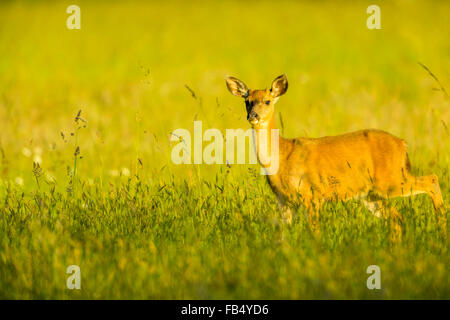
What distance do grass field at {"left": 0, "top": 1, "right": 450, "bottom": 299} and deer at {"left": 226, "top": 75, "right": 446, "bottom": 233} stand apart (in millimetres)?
168

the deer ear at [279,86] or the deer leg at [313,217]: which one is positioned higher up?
the deer ear at [279,86]

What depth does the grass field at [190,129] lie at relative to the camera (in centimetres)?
557

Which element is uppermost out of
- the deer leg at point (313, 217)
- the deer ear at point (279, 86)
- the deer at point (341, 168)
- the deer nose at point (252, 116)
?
the deer ear at point (279, 86)

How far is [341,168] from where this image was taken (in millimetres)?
7164

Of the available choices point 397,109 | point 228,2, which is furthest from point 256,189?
point 228,2

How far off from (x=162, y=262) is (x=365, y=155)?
2454 mm

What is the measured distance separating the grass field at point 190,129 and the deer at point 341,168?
17 centimetres

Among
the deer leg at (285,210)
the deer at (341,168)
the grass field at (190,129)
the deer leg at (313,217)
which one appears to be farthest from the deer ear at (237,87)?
the deer leg at (313,217)

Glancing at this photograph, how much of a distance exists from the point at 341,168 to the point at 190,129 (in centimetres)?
528

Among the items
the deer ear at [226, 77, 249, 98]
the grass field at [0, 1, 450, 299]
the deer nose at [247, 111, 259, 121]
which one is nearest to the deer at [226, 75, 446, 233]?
the deer nose at [247, 111, 259, 121]

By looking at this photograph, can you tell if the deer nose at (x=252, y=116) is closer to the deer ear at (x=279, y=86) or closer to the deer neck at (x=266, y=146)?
the deer neck at (x=266, y=146)

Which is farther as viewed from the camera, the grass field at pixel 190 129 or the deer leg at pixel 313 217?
the deer leg at pixel 313 217

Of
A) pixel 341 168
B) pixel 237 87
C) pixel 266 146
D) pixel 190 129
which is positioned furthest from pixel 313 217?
pixel 190 129

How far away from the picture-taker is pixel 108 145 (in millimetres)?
11328
